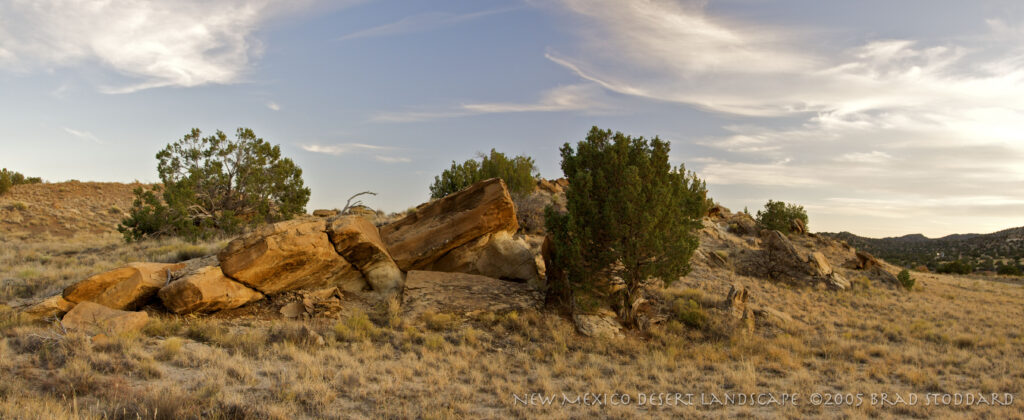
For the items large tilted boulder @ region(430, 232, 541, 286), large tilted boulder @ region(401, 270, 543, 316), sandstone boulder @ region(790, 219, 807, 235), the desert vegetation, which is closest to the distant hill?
sandstone boulder @ region(790, 219, 807, 235)

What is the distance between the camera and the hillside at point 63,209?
31.5 meters

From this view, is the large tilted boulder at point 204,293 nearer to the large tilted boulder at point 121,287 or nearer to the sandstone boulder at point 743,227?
the large tilted boulder at point 121,287

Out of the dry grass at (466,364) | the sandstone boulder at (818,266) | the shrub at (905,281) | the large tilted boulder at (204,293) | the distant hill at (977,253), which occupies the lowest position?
the dry grass at (466,364)

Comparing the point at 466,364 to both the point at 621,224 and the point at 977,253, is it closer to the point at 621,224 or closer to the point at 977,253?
the point at 621,224

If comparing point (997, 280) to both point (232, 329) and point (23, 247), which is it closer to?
point (232, 329)

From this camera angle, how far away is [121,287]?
12.2 meters

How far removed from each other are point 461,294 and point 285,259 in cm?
513

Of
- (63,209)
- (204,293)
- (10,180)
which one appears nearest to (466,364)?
(204,293)

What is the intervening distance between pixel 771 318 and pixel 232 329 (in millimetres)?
15657

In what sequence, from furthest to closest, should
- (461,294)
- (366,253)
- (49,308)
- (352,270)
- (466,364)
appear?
1. (352,270)
2. (366,253)
3. (461,294)
4. (49,308)
5. (466,364)

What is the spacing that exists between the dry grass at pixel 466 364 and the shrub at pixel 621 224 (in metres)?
1.51

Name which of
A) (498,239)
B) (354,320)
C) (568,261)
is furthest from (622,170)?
(354,320)

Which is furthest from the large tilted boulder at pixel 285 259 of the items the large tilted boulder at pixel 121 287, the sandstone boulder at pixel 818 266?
the sandstone boulder at pixel 818 266

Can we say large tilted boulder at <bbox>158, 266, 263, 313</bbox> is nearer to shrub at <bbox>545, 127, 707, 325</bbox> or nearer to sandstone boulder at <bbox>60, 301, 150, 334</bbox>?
sandstone boulder at <bbox>60, 301, 150, 334</bbox>
